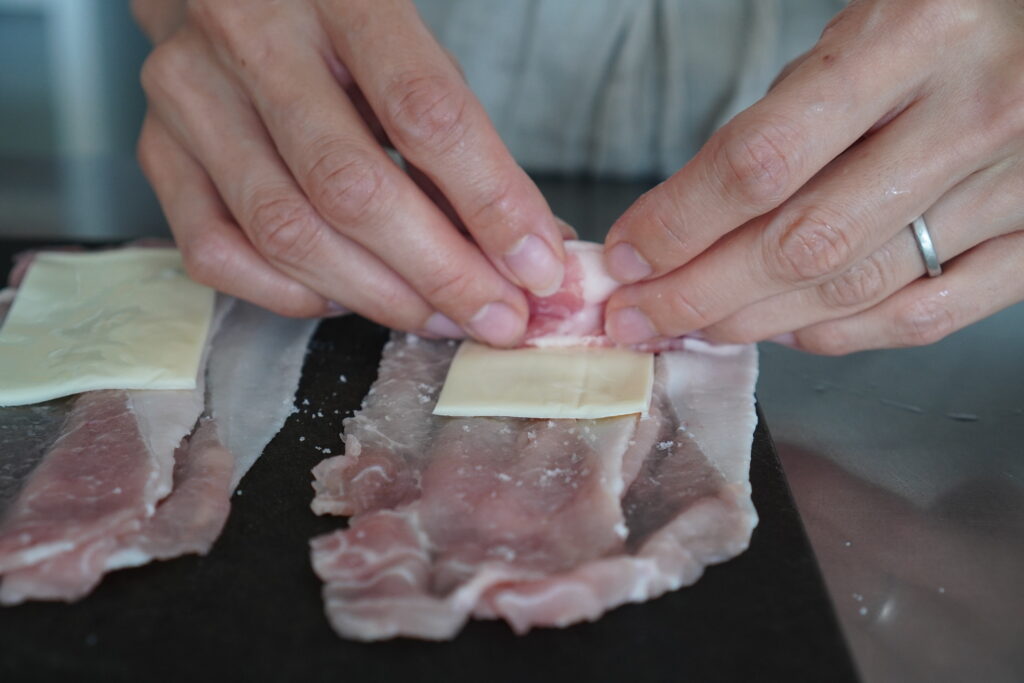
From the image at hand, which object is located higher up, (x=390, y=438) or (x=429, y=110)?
(x=429, y=110)

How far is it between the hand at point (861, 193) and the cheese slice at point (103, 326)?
2.46 ft

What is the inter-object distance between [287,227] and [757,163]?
73 cm

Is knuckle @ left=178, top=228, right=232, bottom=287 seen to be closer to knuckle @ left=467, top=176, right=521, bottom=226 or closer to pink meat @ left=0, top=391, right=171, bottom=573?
pink meat @ left=0, top=391, right=171, bottom=573

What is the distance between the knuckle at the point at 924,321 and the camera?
1462 mm

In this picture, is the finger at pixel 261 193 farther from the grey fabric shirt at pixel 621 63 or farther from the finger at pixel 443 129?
the grey fabric shirt at pixel 621 63

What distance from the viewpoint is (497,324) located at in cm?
151

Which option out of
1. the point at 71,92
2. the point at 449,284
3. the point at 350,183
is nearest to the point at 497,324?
the point at 449,284

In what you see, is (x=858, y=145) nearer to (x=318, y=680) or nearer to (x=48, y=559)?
(x=318, y=680)

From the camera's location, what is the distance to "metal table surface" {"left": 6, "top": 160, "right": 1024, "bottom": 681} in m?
1.10

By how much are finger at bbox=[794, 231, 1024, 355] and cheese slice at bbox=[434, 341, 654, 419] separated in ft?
1.18

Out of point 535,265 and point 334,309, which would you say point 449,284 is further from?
point 334,309

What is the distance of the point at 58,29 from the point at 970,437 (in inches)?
166

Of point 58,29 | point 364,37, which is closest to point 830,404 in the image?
point 364,37

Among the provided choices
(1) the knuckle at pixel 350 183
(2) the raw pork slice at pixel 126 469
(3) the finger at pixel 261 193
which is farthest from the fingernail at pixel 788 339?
(2) the raw pork slice at pixel 126 469
